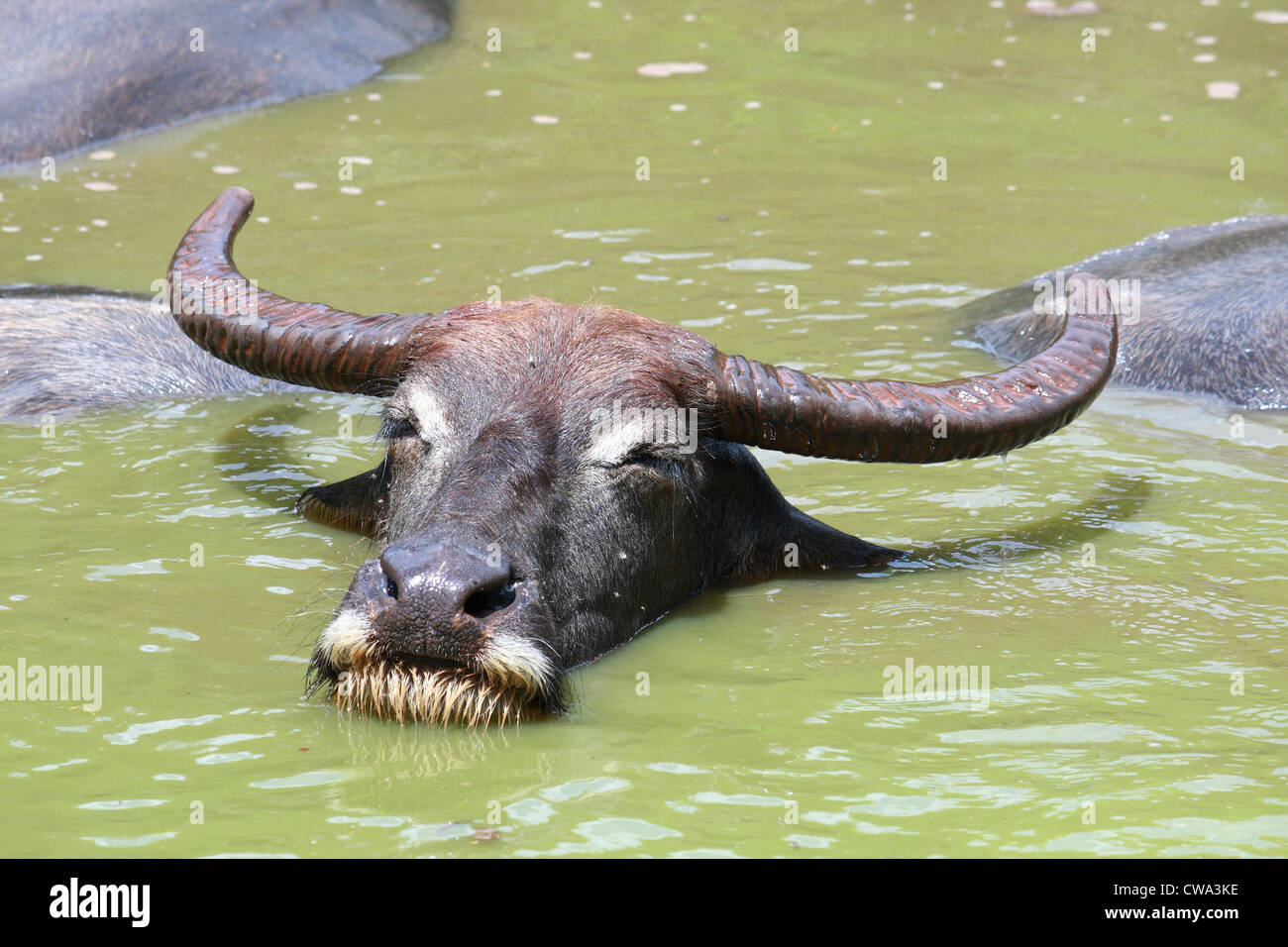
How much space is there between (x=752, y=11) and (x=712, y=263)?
→ 6509 millimetres

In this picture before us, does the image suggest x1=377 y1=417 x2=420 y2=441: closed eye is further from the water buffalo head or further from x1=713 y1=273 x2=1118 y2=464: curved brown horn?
x1=713 y1=273 x2=1118 y2=464: curved brown horn

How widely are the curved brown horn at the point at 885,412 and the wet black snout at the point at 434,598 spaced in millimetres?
1445

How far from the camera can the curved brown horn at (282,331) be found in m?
5.77

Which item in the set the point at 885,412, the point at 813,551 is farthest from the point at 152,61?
the point at 885,412

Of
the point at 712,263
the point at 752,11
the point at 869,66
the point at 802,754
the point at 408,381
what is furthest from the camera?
the point at 752,11

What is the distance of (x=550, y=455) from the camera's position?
5.03 m

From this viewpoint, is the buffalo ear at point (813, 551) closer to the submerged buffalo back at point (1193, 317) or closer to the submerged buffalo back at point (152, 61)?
the submerged buffalo back at point (1193, 317)

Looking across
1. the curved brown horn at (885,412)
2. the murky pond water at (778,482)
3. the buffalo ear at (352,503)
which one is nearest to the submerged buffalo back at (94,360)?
the murky pond water at (778,482)

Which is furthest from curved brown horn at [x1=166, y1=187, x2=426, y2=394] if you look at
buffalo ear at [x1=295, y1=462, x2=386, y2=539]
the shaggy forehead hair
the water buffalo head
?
buffalo ear at [x1=295, y1=462, x2=386, y2=539]

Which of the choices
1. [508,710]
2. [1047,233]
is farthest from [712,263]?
[508,710]

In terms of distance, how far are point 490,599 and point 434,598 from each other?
8.1 inches

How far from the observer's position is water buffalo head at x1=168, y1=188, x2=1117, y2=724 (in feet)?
14.3

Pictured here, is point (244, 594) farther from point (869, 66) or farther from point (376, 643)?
point (869, 66)

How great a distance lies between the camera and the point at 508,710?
438 cm
